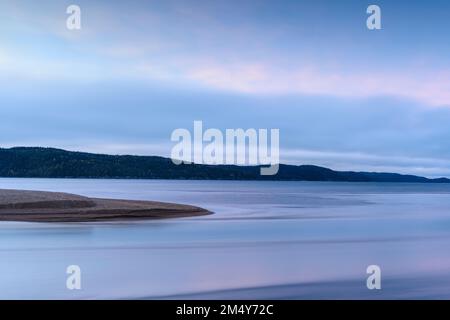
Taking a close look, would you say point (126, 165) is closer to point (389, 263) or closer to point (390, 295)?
point (389, 263)

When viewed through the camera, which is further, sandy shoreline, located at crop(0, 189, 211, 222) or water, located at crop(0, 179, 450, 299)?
sandy shoreline, located at crop(0, 189, 211, 222)

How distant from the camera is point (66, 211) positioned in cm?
1881

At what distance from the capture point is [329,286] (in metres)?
7.61

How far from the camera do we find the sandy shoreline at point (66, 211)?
17.4m

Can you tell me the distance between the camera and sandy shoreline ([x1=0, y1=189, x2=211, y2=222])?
17375 mm

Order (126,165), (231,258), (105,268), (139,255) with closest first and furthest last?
(105,268) < (231,258) < (139,255) < (126,165)

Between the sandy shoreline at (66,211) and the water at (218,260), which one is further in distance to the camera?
the sandy shoreline at (66,211)

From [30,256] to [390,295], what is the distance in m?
6.27

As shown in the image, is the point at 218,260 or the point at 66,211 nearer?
the point at 218,260

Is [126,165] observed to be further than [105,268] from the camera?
Yes
